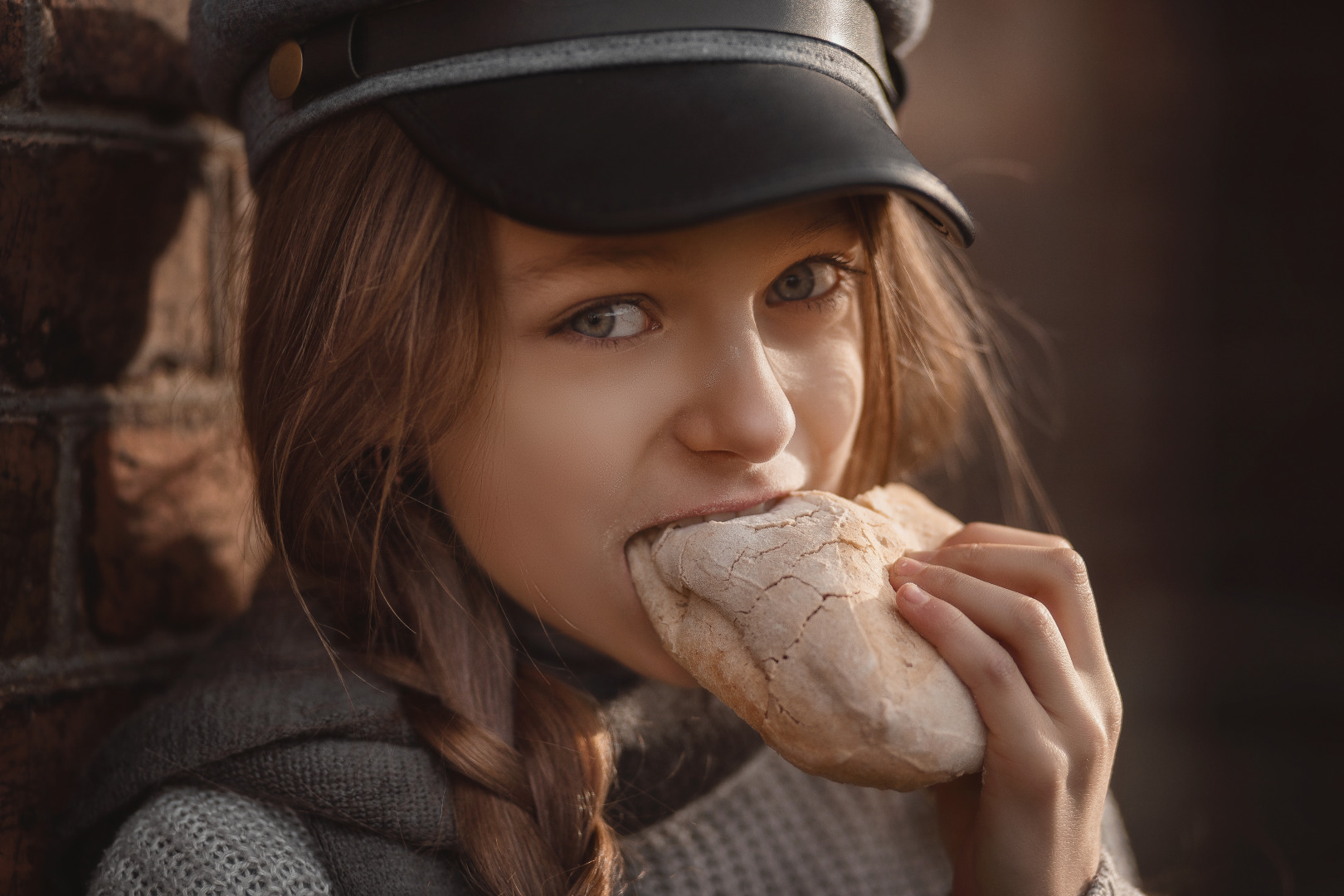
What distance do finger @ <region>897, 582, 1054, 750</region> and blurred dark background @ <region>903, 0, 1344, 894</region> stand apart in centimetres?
183

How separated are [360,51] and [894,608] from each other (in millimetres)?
747

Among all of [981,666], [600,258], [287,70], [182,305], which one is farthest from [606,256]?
[182,305]

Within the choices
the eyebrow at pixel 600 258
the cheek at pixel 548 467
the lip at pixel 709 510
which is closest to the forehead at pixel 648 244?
the eyebrow at pixel 600 258

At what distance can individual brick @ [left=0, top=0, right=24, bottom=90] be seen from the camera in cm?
108

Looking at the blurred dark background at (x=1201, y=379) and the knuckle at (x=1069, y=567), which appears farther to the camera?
the blurred dark background at (x=1201, y=379)

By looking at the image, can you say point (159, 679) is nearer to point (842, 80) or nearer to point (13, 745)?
point (13, 745)

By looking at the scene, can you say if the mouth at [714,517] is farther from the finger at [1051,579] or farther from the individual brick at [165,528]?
the individual brick at [165,528]

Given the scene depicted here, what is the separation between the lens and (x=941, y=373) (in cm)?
150

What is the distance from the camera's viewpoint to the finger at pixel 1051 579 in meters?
1.02

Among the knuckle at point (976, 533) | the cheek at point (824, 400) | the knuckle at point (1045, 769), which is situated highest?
the cheek at point (824, 400)

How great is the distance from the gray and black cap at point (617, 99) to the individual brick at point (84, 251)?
1.14ft

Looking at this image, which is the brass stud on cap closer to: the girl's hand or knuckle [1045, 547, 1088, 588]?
the girl's hand

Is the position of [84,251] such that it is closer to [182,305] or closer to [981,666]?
[182,305]

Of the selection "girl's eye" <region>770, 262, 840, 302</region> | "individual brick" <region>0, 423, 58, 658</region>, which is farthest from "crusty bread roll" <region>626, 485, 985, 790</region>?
"individual brick" <region>0, 423, 58, 658</region>
